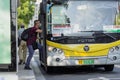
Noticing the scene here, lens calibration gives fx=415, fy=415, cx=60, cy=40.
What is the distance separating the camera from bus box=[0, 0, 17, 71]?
19.1ft

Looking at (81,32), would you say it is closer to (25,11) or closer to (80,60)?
(80,60)

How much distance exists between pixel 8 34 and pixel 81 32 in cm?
817

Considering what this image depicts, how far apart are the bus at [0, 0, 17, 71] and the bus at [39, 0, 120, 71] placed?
25.9ft

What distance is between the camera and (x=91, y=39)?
45.6ft

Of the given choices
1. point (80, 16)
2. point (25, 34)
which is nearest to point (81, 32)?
point (80, 16)

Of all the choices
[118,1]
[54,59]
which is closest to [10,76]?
[54,59]

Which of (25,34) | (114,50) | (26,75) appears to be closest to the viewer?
(26,75)

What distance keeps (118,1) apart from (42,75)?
3.64 m

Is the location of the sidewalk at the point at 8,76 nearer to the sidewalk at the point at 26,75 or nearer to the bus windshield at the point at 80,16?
the sidewalk at the point at 26,75

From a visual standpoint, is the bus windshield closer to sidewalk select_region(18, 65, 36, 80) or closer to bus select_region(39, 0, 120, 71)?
bus select_region(39, 0, 120, 71)

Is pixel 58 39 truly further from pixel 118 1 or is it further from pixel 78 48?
pixel 118 1

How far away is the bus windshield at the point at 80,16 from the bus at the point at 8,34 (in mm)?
7911

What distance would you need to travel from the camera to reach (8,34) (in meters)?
5.84

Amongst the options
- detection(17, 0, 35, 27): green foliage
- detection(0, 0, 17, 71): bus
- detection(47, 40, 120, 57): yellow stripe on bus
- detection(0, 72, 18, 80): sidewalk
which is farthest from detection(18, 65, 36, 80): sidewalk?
detection(17, 0, 35, 27): green foliage
